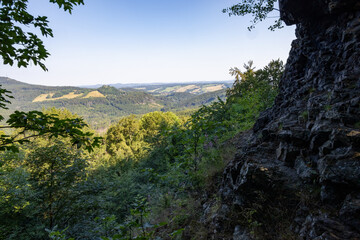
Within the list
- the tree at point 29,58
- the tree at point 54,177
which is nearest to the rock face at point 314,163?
the tree at point 29,58

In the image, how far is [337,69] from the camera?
4.17m

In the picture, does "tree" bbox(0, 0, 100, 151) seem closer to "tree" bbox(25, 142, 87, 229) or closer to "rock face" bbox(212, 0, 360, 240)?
"rock face" bbox(212, 0, 360, 240)

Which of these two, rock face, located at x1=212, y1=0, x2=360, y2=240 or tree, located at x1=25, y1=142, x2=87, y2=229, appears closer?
rock face, located at x1=212, y1=0, x2=360, y2=240

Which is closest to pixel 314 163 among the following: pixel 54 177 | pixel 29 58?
pixel 29 58

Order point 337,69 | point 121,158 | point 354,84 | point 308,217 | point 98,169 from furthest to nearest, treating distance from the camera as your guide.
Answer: point 121,158
point 98,169
point 337,69
point 354,84
point 308,217

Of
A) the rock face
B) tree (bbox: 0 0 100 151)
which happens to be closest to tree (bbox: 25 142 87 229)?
tree (bbox: 0 0 100 151)

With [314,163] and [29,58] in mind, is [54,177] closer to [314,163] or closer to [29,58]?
[29,58]

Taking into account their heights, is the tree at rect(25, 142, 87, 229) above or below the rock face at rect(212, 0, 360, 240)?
below

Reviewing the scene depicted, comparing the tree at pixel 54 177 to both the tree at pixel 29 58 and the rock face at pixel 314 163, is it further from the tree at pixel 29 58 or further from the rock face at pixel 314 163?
the rock face at pixel 314 163

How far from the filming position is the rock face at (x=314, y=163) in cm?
238

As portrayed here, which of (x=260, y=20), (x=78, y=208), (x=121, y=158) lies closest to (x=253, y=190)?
(x=78, y=208)

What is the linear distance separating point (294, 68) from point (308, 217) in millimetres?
5336

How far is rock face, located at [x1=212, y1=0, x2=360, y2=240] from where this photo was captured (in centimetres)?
238

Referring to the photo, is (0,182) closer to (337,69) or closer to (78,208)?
(78,208)
